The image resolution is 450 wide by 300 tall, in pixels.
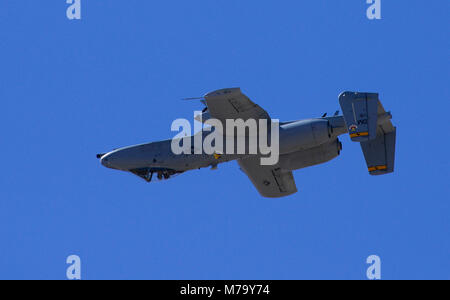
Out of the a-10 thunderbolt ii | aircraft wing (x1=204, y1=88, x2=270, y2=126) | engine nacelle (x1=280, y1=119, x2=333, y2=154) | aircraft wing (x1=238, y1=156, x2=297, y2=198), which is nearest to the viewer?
the a-10 thunderbolt ii

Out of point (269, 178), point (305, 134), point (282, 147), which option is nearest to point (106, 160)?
point (269, 178)

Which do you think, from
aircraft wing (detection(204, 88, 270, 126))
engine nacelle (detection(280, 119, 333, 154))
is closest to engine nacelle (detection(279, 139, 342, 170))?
engine nacelle (detection(280, 119, 333, 154))

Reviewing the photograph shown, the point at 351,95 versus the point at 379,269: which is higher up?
the point at 351,95

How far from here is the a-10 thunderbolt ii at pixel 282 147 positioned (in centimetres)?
4094

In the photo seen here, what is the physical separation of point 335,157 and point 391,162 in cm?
270

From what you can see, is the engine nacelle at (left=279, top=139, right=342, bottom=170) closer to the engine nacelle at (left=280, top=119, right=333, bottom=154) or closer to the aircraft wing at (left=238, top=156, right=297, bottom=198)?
the aircraft wing at (left=238, top=156, right=297, bottom=198)

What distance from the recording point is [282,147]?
43688mm

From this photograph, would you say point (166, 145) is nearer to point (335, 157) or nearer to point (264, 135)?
point (264, 135)

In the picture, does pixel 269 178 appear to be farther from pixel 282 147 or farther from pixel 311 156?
pixel 282 147

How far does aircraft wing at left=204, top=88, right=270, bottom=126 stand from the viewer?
41562mm

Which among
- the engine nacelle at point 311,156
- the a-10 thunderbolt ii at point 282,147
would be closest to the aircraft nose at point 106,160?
the a-10 thunderbolt ii at point 282,147

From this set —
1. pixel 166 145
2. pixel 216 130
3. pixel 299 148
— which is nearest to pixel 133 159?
pixel 166 145

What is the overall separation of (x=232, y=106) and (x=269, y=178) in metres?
7.46
